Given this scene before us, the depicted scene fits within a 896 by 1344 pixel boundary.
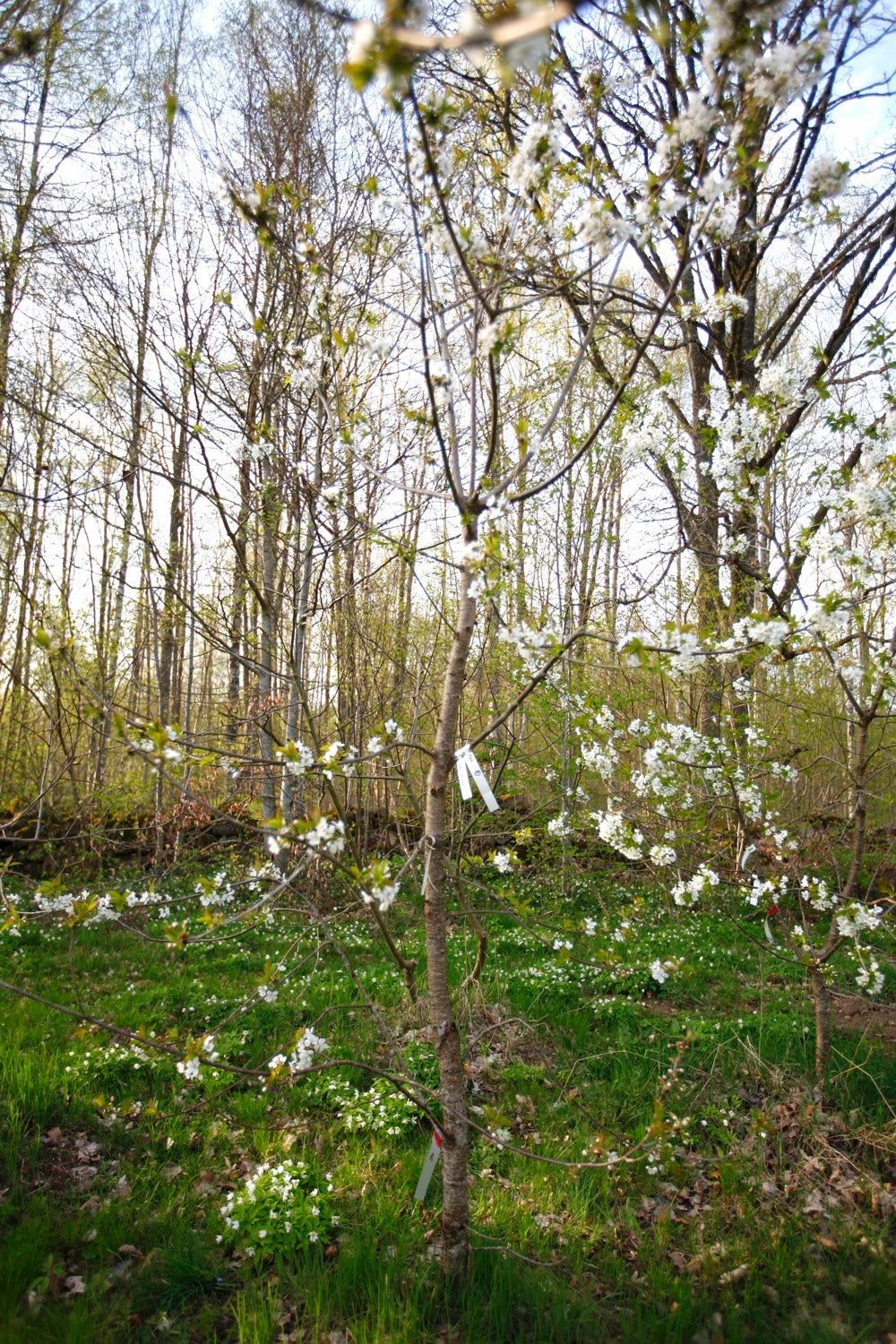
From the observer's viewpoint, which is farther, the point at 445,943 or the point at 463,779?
the point at 463,779

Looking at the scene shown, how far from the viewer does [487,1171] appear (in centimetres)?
291

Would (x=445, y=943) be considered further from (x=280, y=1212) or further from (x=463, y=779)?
(x=280, y=1212)

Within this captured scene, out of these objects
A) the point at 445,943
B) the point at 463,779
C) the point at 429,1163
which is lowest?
the point at 429,1163

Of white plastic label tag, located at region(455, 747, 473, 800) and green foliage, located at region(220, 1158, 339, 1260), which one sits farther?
green foliage, located at region(220, 1158, 339, 1260)

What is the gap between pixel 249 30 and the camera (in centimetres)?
682

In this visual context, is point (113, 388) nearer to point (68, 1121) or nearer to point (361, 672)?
point (361, 672)

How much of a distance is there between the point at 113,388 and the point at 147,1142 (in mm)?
8051

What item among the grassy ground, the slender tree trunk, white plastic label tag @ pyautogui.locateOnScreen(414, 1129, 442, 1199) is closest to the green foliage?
the grassy ground

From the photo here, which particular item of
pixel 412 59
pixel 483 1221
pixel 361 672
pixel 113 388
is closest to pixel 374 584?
pixel 361 672

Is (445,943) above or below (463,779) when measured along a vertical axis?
below

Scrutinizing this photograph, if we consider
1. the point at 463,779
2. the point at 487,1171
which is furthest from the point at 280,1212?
the point at 463,779

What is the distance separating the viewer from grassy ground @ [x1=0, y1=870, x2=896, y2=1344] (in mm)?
2164

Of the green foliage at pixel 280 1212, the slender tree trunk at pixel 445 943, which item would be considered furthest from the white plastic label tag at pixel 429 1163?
the green foliage at pixel 280 1212

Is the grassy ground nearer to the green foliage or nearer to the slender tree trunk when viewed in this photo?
the green foliage
